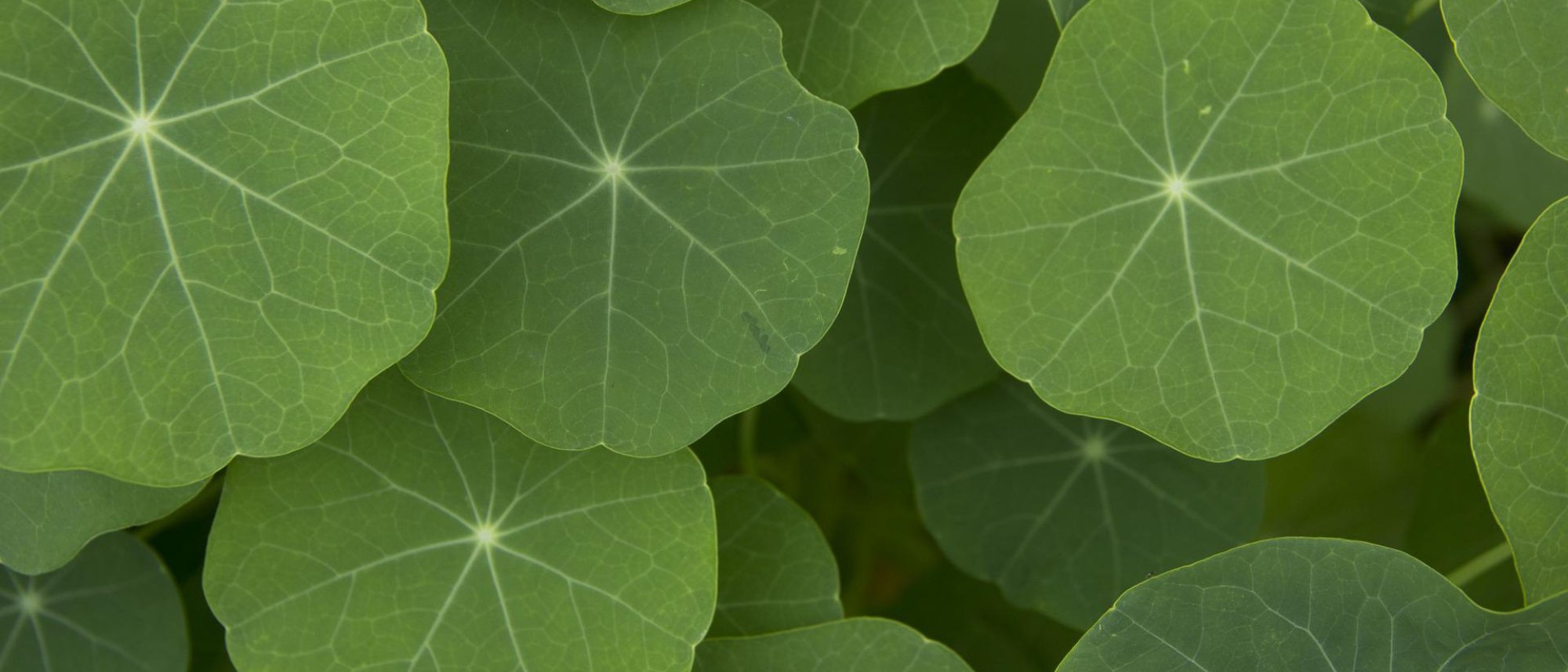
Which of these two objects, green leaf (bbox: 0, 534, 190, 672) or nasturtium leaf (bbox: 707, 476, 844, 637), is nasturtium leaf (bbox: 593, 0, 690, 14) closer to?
nasturtium leaf (bbox: 707, 476, 844, 637)

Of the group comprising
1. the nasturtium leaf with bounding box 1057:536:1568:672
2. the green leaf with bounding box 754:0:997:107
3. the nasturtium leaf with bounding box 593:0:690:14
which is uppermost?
the nasturtium leaf with bounding box 593:0:690:14

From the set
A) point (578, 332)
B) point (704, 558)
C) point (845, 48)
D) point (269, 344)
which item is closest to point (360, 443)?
point (269, 344)

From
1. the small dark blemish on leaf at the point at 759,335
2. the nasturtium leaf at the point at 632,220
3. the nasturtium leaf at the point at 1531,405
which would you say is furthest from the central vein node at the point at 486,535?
the nasturtium leaf at the point at 1531,405

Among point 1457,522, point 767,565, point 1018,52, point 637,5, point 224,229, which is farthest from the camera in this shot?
point 1457,522

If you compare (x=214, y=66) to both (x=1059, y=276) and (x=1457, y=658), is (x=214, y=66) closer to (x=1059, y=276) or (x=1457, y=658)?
(x=1059, y=276)

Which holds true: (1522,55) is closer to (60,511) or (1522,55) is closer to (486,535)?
(486,535)

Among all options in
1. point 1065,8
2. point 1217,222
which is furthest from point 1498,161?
point 1065,8

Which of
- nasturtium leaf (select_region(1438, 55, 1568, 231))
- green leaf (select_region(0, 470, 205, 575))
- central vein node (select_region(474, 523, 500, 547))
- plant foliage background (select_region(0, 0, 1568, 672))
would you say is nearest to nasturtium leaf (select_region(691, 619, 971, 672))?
plant foliage background (select_region(0, 0, 1568, 672))

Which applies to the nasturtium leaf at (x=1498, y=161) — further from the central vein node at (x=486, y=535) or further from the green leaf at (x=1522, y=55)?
the central vein node at (x=486, y=535)
